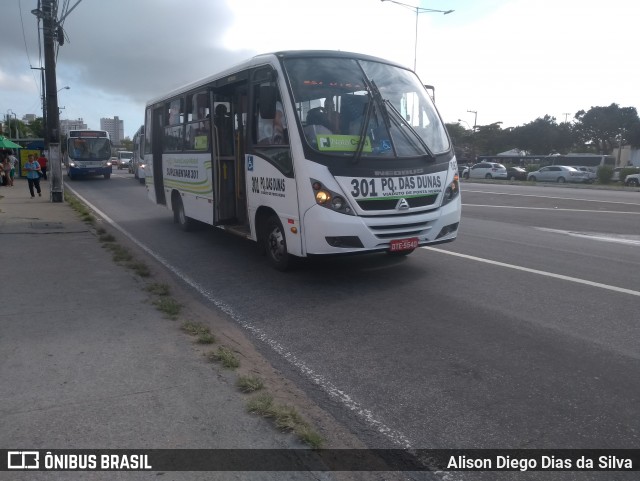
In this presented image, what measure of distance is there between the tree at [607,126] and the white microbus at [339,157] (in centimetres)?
8111

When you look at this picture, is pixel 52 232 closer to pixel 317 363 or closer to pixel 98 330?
pixel 98 330

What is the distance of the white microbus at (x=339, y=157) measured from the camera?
7.16 metres

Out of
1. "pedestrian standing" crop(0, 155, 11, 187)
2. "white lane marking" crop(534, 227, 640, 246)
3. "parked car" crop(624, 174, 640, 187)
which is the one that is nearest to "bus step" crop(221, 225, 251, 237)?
"white lane marking" crop(534, 227, 640, 246)

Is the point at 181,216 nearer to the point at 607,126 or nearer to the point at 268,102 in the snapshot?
the point at 268,102

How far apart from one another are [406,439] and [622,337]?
295 centimetres

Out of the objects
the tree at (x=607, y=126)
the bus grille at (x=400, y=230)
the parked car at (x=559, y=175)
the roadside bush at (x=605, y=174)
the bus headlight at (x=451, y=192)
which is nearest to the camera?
the bus grille at (x=400, y=230)

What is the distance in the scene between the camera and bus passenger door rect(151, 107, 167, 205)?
13.9 metres

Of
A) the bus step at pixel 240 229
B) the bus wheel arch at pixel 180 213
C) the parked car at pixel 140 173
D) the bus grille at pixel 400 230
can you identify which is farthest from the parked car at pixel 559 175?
the bus grille at pixel 400 230

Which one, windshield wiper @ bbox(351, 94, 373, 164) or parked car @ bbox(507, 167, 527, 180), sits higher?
windshield wiper @ bbox(351, 94, 373, 164)

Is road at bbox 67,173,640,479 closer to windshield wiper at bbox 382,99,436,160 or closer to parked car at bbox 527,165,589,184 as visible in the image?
windshield wiper at bbox 382,99,436,160

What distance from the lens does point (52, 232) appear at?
39.9ft

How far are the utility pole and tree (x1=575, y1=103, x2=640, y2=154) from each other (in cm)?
7764

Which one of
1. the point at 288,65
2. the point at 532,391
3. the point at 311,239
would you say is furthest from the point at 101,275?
the point at 532,391

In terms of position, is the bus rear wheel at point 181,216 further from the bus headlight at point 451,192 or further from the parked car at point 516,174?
the parked car at point 516,174
